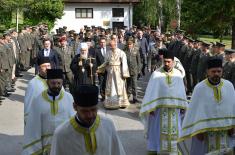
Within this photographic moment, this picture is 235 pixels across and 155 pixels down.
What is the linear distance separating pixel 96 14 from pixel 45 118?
135ft

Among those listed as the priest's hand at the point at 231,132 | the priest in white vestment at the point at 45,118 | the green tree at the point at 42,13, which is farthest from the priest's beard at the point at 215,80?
the green tree at the point at 42,13

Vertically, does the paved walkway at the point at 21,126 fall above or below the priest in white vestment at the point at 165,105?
below

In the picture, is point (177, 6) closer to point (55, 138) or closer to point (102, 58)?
point (102, 58)

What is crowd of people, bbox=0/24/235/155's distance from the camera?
4836 mm

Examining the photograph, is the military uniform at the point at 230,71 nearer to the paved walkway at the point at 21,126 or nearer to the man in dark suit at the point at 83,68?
the paved walkway at the point at 21,126

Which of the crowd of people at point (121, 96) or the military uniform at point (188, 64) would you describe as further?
the military uniform at point (188, 64)

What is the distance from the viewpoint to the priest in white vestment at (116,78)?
1427cm

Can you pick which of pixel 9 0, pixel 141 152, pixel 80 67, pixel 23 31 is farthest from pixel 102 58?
pixel 9 0

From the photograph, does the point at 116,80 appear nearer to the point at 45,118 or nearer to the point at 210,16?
the point at 45,118

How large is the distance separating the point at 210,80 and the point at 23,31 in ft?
51.7

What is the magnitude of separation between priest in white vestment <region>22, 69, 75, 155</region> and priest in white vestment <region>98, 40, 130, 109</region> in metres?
7.55

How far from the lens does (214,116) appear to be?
7.22 meters

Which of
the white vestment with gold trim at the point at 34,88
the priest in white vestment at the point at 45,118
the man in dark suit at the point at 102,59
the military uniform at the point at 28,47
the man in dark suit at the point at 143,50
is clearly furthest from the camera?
the military uniform at the point at 28,47

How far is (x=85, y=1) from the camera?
4672 centimetres
